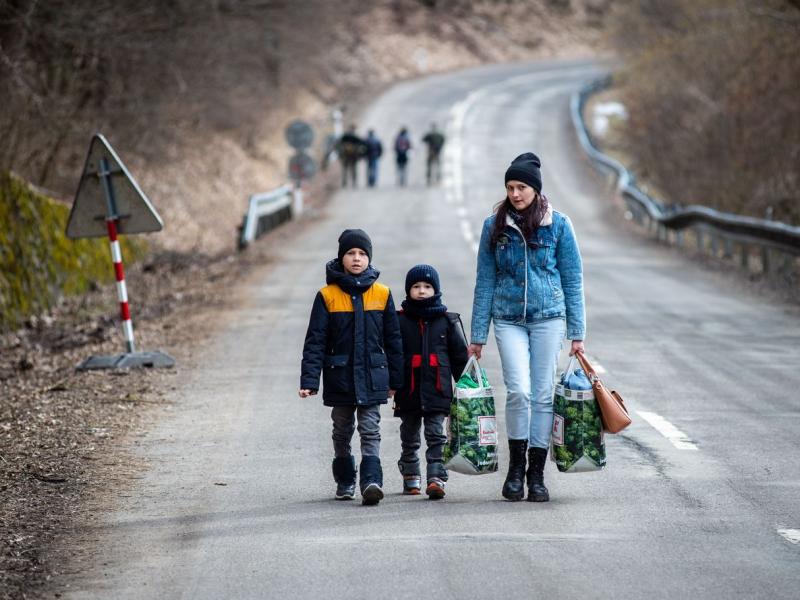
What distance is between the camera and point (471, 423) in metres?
7.41

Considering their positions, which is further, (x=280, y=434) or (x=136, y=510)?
(x=280, y=434)

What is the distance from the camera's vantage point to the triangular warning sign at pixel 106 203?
12.3 metres

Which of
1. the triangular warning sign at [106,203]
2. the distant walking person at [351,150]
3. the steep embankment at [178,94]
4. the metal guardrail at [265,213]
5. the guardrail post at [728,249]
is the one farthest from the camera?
the distant walking person at [351,150]

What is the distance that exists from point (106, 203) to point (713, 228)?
14.9 metres

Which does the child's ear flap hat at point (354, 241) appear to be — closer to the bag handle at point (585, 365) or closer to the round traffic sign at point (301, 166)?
the bag handle at point (585, 365)

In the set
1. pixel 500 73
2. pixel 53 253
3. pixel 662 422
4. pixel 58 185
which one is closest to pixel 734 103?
pixel 58 185

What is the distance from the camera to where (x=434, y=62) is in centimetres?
7631

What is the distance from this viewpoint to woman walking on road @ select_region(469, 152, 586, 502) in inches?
289

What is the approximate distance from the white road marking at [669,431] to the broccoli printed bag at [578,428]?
5.04 feet

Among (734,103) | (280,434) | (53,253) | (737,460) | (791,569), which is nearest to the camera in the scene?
(791,569)

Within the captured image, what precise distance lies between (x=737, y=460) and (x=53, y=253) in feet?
44.5

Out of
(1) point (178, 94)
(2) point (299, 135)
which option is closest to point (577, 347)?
(2) point (299, 135)

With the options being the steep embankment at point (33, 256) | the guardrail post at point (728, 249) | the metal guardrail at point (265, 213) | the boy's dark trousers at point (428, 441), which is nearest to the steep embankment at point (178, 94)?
the metal guardrail at point (265, 213)

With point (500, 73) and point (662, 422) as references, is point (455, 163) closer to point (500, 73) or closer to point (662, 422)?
point (500, 73)
